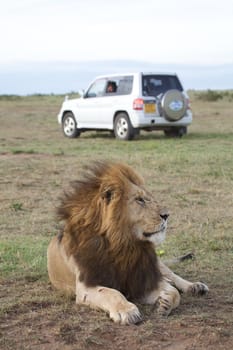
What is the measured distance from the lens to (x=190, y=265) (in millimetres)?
6168

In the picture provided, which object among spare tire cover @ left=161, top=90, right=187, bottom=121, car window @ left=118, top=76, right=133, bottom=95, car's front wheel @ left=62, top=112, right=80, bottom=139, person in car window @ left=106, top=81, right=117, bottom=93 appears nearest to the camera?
spare tire cover @ left=161, top=90, right=187, bottom=121

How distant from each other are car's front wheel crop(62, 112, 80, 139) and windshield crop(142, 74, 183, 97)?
273 centimetres

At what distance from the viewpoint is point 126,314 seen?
4.41 meters

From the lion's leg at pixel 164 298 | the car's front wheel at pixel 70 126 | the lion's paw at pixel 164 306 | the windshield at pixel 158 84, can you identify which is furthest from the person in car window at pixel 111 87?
the lion's paw at pixel 164 306

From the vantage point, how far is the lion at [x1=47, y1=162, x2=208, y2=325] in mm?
4648

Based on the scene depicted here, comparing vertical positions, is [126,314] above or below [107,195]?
below

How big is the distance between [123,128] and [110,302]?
45.0ft

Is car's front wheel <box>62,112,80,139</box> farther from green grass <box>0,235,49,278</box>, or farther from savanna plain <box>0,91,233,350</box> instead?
green grass <box>0,235,49,278</box>

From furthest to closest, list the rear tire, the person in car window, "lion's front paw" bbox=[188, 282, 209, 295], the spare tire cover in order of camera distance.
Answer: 1. the rear tire
2. the person in car window
3. the spare tire cover
4. "lion's front paw" bbox=[188, 282, 209, 295]

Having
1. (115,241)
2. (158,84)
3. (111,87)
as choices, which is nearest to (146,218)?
(115,241)

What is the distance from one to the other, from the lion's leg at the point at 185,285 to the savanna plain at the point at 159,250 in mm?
69

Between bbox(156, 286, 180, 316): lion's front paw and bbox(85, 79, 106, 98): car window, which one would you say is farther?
bbox(85, 79, 106, 98): car window

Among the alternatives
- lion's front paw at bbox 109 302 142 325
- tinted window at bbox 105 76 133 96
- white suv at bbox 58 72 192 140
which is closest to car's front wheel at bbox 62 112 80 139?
white suv at bbox 58 72 192 140

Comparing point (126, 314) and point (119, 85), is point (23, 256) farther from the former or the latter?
point (119, 85)
